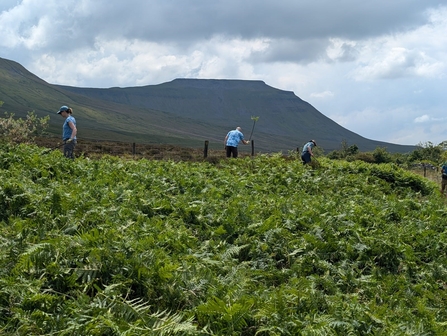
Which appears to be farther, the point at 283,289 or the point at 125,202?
the point at 125,202

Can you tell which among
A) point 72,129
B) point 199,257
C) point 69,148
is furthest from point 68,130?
point 199,257

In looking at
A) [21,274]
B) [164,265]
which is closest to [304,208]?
[164,265]

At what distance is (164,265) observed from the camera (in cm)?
507

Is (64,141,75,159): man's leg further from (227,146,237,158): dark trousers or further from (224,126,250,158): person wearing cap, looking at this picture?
(227,146,237,158): dark trousers

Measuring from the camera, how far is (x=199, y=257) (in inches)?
242

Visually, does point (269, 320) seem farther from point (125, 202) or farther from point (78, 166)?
point (78, 166)

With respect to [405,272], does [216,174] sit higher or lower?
higher

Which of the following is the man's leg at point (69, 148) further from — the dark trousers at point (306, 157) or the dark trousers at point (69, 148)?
the dark trousers at point (306, 157)

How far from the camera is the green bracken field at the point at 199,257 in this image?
14.3ft

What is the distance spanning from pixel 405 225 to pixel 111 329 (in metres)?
7.68

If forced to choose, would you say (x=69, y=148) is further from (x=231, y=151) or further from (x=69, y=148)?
(x=231, y=151)

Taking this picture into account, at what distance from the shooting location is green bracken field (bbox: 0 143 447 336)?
4363 millimetres

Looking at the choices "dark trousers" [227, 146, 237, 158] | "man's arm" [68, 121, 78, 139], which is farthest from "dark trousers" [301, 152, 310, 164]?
"man's arm" [68, 121, 78, 139]

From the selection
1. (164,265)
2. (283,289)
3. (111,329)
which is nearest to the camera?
(111,329)
